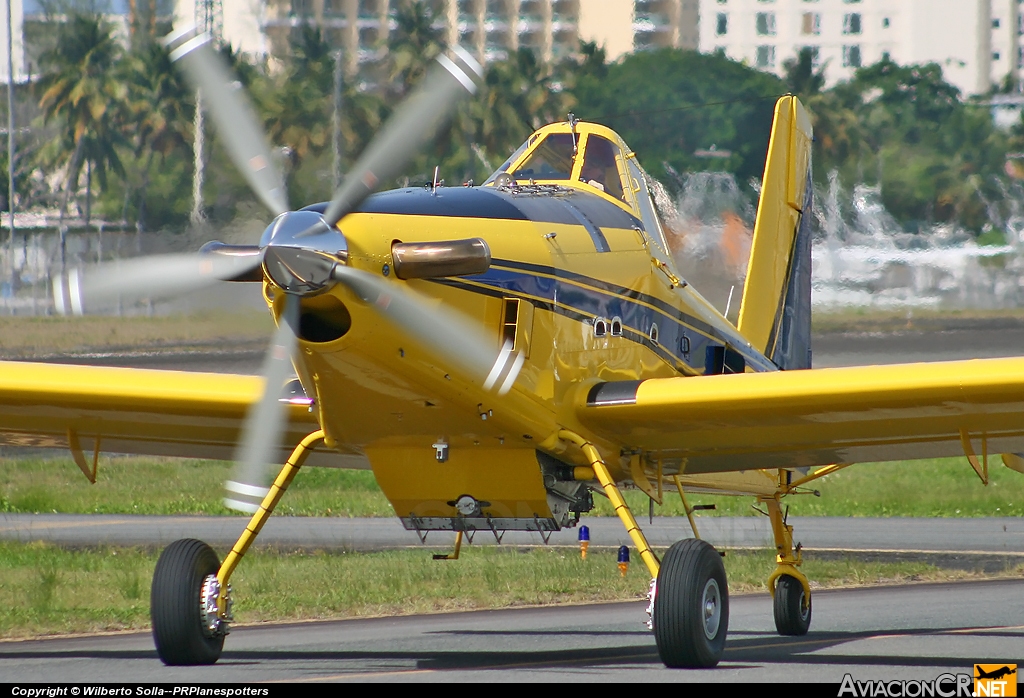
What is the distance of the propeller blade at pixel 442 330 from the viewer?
27.0 ft

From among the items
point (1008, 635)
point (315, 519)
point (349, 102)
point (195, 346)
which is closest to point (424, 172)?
point (349, 102)

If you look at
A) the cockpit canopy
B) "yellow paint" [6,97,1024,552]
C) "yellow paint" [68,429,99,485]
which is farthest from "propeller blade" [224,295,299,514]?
"yellow paint" [68,429,99,485]

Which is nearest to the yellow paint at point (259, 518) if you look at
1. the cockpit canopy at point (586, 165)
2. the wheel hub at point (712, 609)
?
the cockpit canopy at point (586, 165)

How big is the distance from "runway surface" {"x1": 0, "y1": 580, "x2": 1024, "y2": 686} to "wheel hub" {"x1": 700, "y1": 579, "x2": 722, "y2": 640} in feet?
0.90

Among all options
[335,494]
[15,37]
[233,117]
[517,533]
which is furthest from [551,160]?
[15,37]

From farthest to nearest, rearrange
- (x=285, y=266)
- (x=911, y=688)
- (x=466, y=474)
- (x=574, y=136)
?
(x=574, y=136) → (x=466, y=474) → (x=911, y=688) → (x=285, y=266)

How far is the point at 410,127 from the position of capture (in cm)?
851

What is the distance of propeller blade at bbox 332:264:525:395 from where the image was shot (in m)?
8.23

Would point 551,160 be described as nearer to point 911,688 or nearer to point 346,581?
A: point 911,688

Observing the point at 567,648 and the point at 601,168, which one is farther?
the point at 601,168

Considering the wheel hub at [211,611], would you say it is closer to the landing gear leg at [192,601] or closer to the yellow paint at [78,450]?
the landing gear leg at [192,601]

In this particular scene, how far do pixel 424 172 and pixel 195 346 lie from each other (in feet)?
17.3

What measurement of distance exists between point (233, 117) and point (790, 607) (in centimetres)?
655

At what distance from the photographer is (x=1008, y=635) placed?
11422 mm
